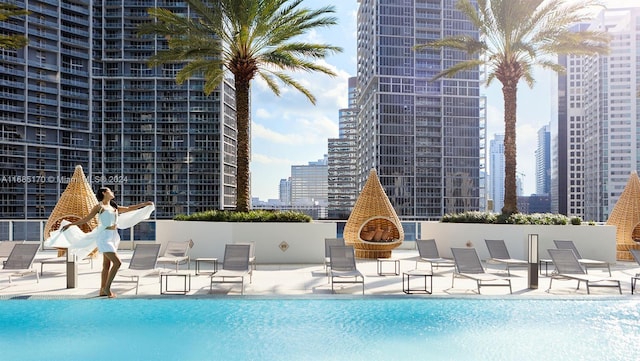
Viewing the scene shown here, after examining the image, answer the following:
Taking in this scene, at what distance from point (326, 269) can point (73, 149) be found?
75.3 meters

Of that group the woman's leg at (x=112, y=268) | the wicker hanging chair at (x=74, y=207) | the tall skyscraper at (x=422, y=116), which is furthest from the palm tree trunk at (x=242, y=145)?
the tall skyscraper at (x=422, y=116)

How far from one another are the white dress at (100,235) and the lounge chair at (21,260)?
1731 mm

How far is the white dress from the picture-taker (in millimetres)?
8305

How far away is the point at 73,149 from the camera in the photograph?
76.4 meters

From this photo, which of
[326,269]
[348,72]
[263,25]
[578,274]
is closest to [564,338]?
[578,274]

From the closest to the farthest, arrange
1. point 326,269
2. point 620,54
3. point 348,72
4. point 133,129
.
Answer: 1. point 326,269
2. point 133,129
3. point 620,54
4. point 348,72

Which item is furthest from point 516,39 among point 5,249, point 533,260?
point 5,249

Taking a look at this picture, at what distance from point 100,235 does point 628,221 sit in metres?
14.8

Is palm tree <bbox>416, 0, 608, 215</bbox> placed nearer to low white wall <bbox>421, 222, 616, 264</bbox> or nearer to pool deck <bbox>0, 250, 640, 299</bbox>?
low white wall <bbox>421, 222, 616, 264</bbox>

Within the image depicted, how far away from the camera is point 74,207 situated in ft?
45.9

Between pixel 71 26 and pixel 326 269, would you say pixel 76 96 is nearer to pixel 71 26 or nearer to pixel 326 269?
pixel 71 26

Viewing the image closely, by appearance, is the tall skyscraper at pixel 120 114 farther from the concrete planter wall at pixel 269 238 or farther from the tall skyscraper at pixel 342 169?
the tall skyscraper at pixel 342 169

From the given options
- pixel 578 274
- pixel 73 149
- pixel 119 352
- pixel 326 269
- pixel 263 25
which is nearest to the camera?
pixel 119 352

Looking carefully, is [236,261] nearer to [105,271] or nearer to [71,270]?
[105,271]
